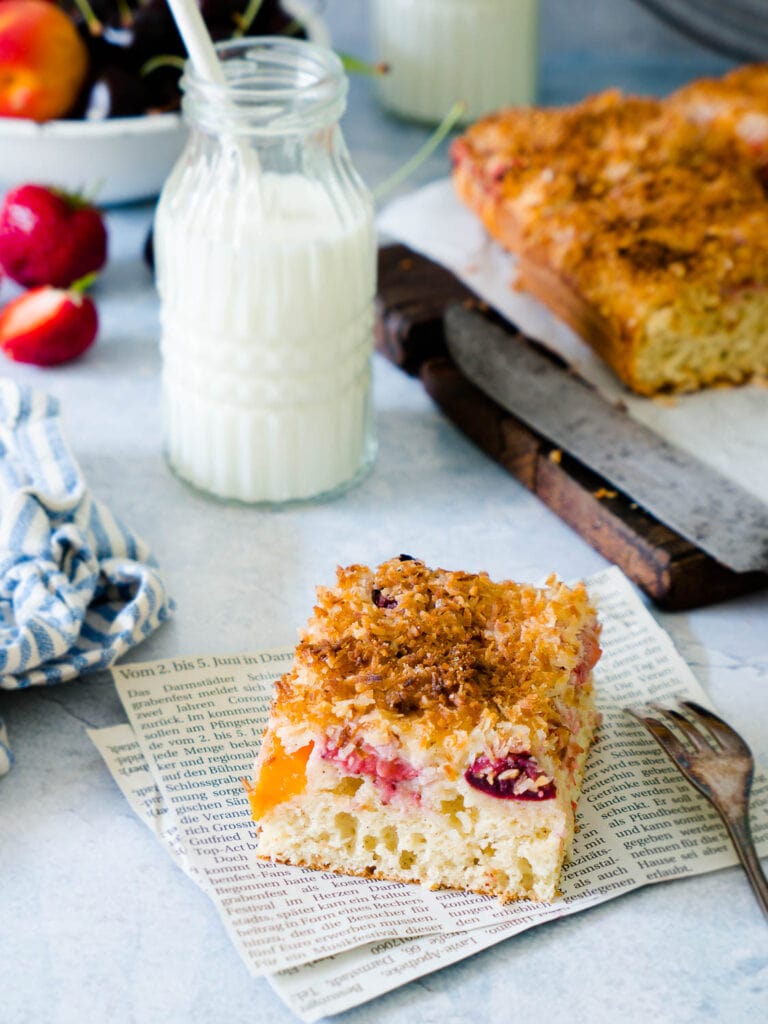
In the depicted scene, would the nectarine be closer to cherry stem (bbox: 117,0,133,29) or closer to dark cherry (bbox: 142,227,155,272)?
cherry stem (bbox: 117,0,133,29)

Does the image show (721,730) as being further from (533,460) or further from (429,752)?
(533,460)

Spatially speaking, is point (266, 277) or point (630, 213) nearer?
point (266, 277)

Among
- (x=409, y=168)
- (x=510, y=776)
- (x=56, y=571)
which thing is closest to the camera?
(x=510, y=776)

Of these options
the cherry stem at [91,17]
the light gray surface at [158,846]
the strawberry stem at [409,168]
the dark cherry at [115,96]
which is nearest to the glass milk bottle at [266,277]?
the light gray surface at [158,846]

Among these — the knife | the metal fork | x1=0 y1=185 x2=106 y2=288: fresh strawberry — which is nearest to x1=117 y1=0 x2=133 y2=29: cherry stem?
x1=0 y1=185 x2=106 y2=288: fresh strawberry

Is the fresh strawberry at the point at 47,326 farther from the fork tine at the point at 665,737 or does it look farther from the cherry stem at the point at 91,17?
the fork tine at the point at 665,737

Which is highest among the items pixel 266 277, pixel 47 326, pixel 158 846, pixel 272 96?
pixel 272 96

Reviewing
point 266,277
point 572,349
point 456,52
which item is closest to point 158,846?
point 266,277

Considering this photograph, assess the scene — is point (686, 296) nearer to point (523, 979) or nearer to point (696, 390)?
point (696, 390)
